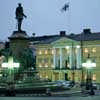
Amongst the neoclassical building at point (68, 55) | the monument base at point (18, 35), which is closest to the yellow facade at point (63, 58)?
the neoclassical building at point (68, 55)

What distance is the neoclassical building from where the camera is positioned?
113 metres

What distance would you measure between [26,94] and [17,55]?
188 inches

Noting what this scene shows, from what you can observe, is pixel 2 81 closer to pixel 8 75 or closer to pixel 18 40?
pixel 8 75

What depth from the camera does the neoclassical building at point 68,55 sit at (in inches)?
4432

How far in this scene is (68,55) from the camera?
12106 centimetres

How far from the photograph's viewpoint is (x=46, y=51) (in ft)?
411

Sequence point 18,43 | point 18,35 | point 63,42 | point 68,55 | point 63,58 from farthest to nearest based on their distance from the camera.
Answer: point 63,58 → point 68,55 → point 63,42 → point 18,35 → point 18,43

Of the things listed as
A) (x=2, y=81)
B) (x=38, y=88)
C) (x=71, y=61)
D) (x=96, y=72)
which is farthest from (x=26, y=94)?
(x=71, y=61)

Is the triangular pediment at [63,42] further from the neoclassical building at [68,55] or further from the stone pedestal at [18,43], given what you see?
the stone pedestal at [18,43]

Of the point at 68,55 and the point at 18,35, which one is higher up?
the point at 68,55

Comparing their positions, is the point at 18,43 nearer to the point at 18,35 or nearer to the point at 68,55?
the point at 18,35

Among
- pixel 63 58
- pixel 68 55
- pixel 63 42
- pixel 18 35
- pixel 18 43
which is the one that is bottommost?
pixel 18 43

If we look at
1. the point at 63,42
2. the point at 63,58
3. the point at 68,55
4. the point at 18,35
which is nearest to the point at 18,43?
the point at 18,35

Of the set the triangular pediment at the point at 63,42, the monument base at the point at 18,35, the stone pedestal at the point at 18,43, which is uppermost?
the triangular pediment at the point at 63,42
